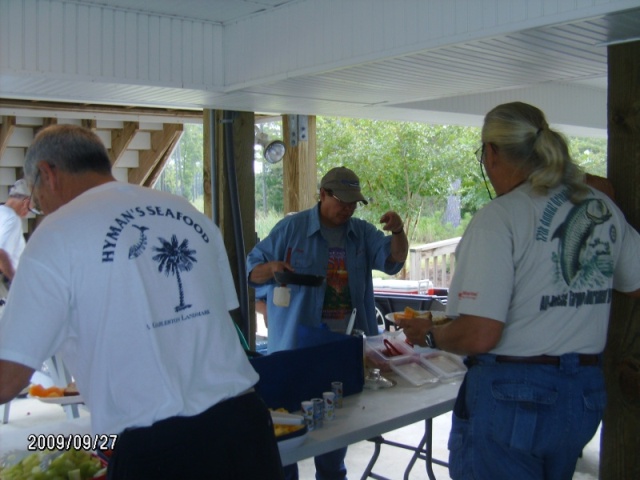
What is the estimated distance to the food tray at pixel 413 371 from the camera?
115 inches

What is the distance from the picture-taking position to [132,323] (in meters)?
1.63

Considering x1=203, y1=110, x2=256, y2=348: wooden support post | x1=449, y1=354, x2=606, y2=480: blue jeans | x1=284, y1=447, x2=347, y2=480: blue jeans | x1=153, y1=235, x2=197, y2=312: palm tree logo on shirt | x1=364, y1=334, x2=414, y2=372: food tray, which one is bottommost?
x1=284, y1=447, x2=347, y2=480: blue jeans

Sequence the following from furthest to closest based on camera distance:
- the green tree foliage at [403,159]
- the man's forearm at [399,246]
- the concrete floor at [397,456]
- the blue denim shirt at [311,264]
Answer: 1. the green tree foliage at [403,159]
2. the concrete floor at [397,456]
3. the man's forearm at [399,246]
4. the blue denim shirt at [311,264]

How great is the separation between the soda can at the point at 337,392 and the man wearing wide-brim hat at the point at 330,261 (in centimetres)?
66

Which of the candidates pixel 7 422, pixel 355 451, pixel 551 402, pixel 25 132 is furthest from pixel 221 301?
pixel 25 132

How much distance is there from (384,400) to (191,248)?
Result: 4.01ft

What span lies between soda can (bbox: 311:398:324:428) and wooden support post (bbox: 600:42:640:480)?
0.98 meters

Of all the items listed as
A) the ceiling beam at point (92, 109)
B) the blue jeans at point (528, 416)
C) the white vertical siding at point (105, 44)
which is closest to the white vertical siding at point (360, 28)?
the white vertical siding at point (105, 44)

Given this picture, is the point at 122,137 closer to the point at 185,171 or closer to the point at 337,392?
the point at 185,171

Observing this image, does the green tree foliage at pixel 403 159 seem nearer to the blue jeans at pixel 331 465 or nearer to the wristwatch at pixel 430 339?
the blue jeans at pixel 331 465

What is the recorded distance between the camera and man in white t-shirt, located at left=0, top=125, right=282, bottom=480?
1.56 meters

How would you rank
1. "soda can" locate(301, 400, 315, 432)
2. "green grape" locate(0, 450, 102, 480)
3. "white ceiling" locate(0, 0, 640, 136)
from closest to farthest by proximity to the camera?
"green grape" locate(0, 450, 102, 480), "white ceiling" locate(0, 0, 640, 136), "soda can" locate(301, 400, 315, 432)

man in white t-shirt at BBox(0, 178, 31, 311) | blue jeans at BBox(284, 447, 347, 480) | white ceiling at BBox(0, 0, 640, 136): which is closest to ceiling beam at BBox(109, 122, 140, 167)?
man in white t-shirt at BBox(0, 178, 31, 311)

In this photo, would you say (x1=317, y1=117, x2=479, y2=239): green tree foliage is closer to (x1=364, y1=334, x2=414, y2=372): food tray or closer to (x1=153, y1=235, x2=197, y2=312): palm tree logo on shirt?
(x1=364, y1=334, x2=414, y2=372): food tray
